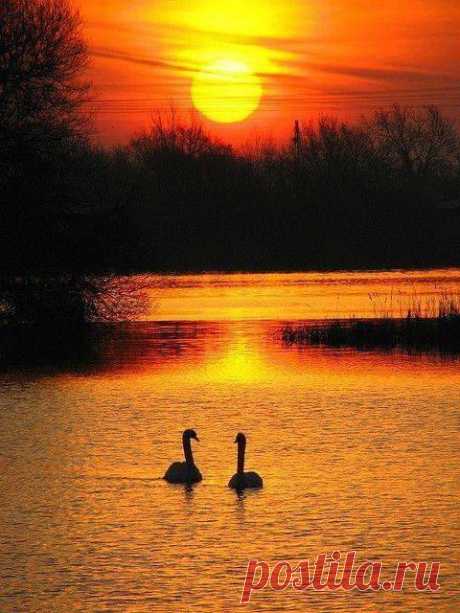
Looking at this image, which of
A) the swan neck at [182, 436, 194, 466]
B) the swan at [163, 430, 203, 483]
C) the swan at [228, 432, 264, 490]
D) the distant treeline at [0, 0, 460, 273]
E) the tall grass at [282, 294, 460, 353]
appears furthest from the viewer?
the distant treeline at [0, 0, 460, 273]

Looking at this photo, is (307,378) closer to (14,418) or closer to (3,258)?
(14,418)

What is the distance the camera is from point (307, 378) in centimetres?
2456

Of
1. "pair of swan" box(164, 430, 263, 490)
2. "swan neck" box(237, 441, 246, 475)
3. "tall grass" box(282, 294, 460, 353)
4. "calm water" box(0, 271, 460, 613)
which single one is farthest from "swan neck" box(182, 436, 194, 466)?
"tall grass" box(282, 294, 460, 353)

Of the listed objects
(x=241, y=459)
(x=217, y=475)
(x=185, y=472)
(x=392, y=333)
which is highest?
(x=392, y=333)

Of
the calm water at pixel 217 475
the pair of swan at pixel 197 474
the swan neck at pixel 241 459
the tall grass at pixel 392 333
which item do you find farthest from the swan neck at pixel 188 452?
the tall grass at pixel 392 333

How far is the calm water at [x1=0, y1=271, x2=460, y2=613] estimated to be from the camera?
35.4 ft

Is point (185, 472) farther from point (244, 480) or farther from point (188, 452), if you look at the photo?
point (244, 480)

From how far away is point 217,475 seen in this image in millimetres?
15258

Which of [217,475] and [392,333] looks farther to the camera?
[392,333]

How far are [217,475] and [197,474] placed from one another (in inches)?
17.7

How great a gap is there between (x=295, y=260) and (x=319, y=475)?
189ft

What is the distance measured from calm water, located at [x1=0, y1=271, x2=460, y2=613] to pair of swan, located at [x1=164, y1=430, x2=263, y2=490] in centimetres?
15

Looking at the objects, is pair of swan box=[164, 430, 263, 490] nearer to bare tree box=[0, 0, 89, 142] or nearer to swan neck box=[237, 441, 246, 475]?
swan neck box=[237, 441, 246, 475]

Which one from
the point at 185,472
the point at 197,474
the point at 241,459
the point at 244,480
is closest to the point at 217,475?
the point at 197,474
